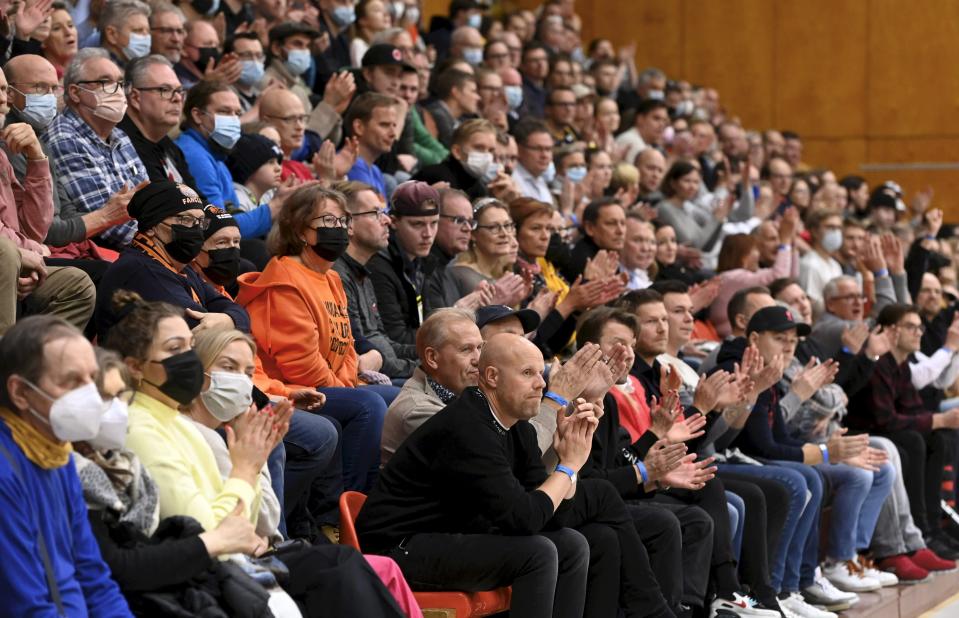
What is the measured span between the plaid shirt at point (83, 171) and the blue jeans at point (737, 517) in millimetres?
2312

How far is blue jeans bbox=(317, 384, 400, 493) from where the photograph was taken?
438 centimetres

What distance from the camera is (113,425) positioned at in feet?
9.53

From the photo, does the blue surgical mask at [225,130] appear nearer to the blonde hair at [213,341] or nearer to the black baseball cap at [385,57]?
the black baseball cap at [385,57]

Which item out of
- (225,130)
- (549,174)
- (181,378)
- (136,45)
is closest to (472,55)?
(549,174)

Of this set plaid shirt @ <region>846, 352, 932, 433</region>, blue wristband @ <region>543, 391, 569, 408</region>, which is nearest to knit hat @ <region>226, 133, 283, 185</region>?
blue wristband @ <region>543, 391, 569, 408</region>

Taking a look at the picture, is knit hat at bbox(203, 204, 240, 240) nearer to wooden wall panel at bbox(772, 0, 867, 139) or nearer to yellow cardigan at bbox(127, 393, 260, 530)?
yellow cardigan at bbox(127, 393, 260, 530)

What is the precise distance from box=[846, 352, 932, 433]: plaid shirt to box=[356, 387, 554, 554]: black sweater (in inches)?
A: 130

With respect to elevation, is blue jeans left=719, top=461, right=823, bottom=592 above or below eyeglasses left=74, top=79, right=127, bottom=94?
below

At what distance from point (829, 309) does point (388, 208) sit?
108 inches

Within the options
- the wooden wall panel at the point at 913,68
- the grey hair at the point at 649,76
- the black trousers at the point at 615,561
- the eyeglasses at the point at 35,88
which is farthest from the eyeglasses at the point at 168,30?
the wooden wall panel at the point at 913,68

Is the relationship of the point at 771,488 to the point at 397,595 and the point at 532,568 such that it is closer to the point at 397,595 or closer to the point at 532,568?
the point at 532,568

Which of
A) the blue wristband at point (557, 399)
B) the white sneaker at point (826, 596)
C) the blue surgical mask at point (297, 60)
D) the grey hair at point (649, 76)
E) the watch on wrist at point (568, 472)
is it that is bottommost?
the white sneaker at point (826, 596)

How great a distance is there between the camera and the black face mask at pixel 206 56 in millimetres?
6635

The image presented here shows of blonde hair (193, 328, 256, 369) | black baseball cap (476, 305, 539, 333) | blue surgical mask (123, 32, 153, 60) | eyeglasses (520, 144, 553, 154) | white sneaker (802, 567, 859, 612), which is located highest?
blue surgical mask (123, 32, 153, 60)
